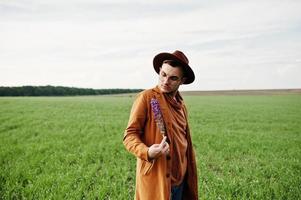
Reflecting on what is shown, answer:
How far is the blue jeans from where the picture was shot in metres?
3.68

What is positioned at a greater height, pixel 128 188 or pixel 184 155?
pixel 184 155

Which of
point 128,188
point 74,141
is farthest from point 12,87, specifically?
point 128,188

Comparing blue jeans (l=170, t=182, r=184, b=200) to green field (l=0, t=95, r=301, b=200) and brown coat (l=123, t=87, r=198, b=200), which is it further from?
green field (l=0, t=95, r=301, b=200)

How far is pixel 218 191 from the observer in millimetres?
7133

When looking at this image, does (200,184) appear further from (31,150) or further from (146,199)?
(31,150)

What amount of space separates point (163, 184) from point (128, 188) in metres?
4.31

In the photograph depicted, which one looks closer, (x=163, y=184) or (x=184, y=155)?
(x=163, y=184)

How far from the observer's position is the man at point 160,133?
10.5 ft

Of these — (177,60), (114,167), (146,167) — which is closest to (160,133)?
(146,167)

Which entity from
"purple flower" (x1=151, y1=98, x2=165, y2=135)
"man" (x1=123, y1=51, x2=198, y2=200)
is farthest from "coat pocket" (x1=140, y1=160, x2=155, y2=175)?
"purple flower" (x1=151, y1=98, x2=165, y2=135)

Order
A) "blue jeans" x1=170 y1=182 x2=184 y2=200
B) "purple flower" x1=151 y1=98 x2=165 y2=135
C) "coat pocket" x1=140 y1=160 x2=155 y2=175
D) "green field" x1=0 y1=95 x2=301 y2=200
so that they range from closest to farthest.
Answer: "purple flower" x1=151 y1=98 x2=165 y2=135 < "coat pocket" x1=140 y1=160 x2=155 y2=175 < "blue jeans" x1=170 y1=182 x2=184 y2=200 < "green field" x1=0 y1=95 x2=301 y2=200

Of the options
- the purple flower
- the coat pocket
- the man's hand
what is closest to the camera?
the man's hand

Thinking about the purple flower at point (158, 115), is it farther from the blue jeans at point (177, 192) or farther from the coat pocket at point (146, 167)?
the blue jeans at point (177, 192)

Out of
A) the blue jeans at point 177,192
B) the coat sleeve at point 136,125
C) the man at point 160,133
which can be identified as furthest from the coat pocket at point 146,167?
the blue jeans at point 177,192
